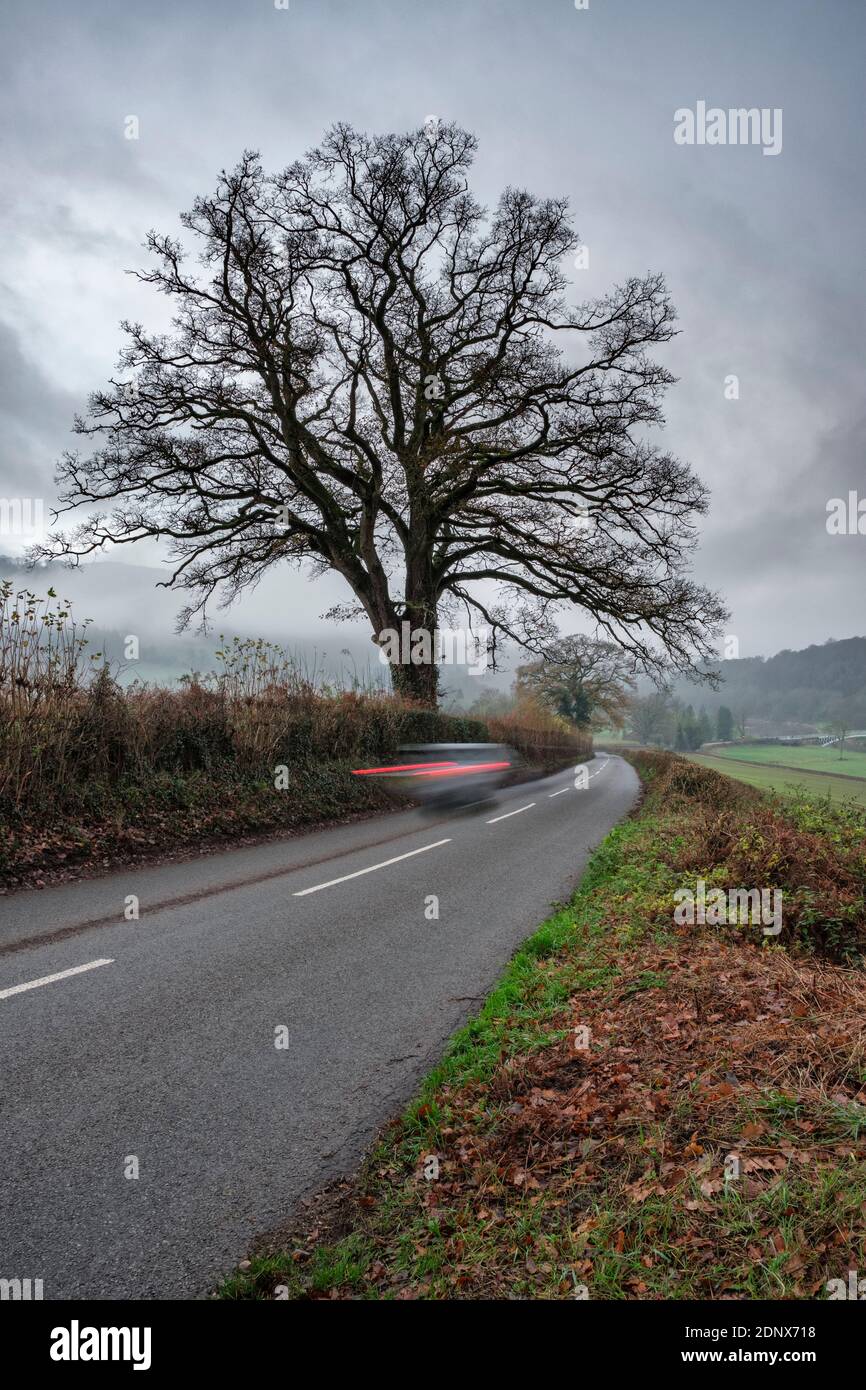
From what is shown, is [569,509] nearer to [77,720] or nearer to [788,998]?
[77,720]

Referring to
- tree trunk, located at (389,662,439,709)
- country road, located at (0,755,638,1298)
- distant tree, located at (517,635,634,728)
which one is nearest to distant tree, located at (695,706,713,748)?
distant tree, located at (517,635,634,728)

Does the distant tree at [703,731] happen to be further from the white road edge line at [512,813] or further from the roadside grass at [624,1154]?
the roadside grass at [624,1154]

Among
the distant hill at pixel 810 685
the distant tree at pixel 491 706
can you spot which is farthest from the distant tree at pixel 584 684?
the distant hill at pixel 810 685

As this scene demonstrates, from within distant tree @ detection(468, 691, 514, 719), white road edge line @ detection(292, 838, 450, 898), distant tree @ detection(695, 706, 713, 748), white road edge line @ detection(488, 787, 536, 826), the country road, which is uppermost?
distant tree @ detection(468, 691, 514, 719)

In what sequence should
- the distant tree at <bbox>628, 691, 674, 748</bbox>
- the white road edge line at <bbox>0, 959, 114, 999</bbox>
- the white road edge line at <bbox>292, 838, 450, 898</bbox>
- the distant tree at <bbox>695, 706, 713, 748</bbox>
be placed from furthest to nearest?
the distant tree at <bbox>695, 706, 713, 748</bbox>
the distant tree at <bbox>628, 691, 674, 748</bbox>
the white road edge line at <bbox>292, 838, 450, 898</bbox>
the white road edge line at <bbox>0, 959, 114, 999</bbox>

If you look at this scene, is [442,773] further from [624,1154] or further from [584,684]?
[584,684]

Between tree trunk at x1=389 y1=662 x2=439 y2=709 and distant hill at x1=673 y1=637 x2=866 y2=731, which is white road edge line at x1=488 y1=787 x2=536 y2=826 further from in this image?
distant hill at x1=673 y1=637 x2=866 y2=731

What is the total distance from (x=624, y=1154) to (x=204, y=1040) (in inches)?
106

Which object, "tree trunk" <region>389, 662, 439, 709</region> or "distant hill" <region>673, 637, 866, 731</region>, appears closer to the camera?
"tree trunk" <region>389, 662, 439, 709</region>

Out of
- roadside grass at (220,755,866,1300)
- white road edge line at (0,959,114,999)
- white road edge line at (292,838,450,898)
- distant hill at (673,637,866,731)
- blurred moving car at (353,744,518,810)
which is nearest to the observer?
roadside grass at (220,755,866,1300)

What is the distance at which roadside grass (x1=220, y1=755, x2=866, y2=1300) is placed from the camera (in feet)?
7.40

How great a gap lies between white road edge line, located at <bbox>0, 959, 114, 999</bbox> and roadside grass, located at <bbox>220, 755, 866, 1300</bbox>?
10.1ft

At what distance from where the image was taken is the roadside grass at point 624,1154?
2256 millimetres

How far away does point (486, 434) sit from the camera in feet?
76.1
